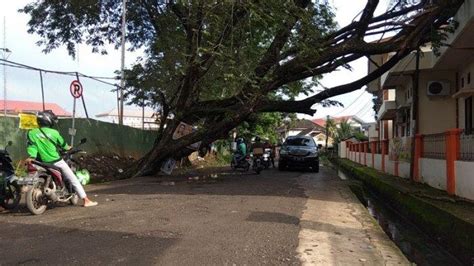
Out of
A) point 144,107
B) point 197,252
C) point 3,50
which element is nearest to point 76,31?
point 144,107

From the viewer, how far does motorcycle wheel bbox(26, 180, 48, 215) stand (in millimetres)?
8438

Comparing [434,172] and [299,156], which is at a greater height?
[299,156]

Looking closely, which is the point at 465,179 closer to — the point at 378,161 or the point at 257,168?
the point at 257,168

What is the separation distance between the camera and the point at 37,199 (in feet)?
28.2

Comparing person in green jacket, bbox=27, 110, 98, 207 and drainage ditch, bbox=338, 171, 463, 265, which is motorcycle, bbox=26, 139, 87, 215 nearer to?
person in green jacket, bbox=27, 110, 98, 207

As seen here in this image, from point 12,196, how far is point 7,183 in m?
0.39

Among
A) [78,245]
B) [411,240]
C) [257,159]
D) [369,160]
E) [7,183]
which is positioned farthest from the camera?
[369,160]

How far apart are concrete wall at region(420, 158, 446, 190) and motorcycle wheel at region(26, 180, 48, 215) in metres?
9.10

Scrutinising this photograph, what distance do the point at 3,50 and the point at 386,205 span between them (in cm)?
1186

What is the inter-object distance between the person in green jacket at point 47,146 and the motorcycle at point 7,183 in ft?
1.32

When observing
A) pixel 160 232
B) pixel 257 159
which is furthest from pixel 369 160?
pixel 160 232

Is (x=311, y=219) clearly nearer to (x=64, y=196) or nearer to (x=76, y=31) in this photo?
(x=64, y=196)

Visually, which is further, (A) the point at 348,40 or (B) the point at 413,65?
(B) the point at 413,65

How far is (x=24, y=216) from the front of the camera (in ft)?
27.9
